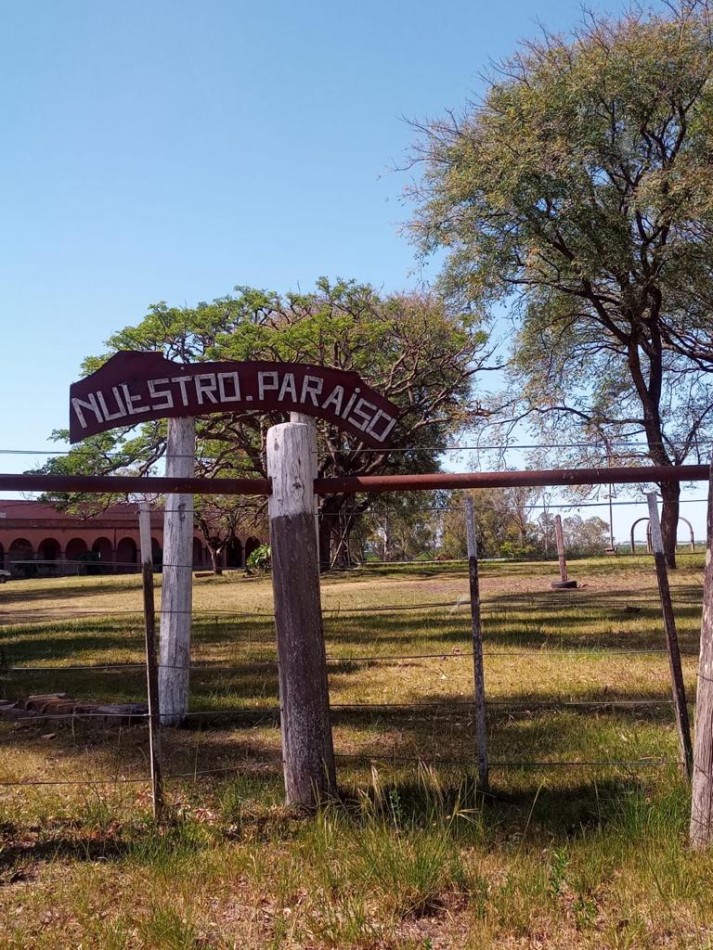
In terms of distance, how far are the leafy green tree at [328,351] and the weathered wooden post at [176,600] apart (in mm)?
18507

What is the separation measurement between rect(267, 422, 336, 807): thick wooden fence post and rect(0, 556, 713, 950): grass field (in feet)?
0.68

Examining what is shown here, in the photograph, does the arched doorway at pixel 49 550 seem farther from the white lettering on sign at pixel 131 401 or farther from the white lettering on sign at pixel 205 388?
the white lettering on sign at pixel 205 388

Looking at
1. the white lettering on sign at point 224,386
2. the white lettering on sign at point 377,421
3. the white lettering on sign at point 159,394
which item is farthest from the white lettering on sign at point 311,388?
the white lettering on sign at point 159,394

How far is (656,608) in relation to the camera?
48.3 feet

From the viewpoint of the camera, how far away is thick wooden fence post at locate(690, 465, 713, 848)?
12.0 feet

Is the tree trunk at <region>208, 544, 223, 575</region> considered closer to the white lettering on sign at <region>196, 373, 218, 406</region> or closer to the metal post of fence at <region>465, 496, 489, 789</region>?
the white lettering on sign at <region>196, 373, 218, 406</region>

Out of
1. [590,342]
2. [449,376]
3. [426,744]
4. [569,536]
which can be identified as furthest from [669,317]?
[426,744]

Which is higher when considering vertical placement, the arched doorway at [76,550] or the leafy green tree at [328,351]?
the leafy green tree at [328,351]

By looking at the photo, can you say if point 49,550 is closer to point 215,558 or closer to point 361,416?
point 215,558

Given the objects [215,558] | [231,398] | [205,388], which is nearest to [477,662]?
[231,398]

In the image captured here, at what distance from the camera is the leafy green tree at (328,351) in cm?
2753

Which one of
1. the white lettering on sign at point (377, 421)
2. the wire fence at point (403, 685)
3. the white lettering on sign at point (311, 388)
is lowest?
the wire fence at point (403, 685)

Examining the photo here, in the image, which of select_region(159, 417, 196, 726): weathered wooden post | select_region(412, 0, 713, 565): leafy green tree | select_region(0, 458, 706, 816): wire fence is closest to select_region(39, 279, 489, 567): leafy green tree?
select_region(412, 0, 713, 565): leafy green tree

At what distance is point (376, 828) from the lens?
373 centimetres
